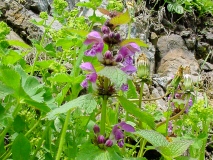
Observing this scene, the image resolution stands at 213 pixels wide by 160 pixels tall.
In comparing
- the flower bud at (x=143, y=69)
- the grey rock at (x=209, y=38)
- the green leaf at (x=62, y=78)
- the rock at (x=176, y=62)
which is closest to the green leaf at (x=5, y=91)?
the green leaf at (x=62, y=78)

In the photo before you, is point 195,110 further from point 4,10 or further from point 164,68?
point 164,68

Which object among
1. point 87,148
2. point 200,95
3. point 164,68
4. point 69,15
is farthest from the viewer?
point 164,68

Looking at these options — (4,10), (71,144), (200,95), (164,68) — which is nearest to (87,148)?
(71,144)

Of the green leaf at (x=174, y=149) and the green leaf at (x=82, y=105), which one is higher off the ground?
the green leaf at (x=82, y=105)

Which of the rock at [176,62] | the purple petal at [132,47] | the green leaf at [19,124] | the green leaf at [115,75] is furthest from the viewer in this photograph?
the rock at [176,62]

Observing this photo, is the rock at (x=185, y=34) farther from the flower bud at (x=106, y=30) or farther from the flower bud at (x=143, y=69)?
the flower bud at (x=106, y=30)

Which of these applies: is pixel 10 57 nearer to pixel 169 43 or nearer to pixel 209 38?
pixel 169 43

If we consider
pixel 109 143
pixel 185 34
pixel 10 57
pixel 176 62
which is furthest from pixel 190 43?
pixel 109 143
